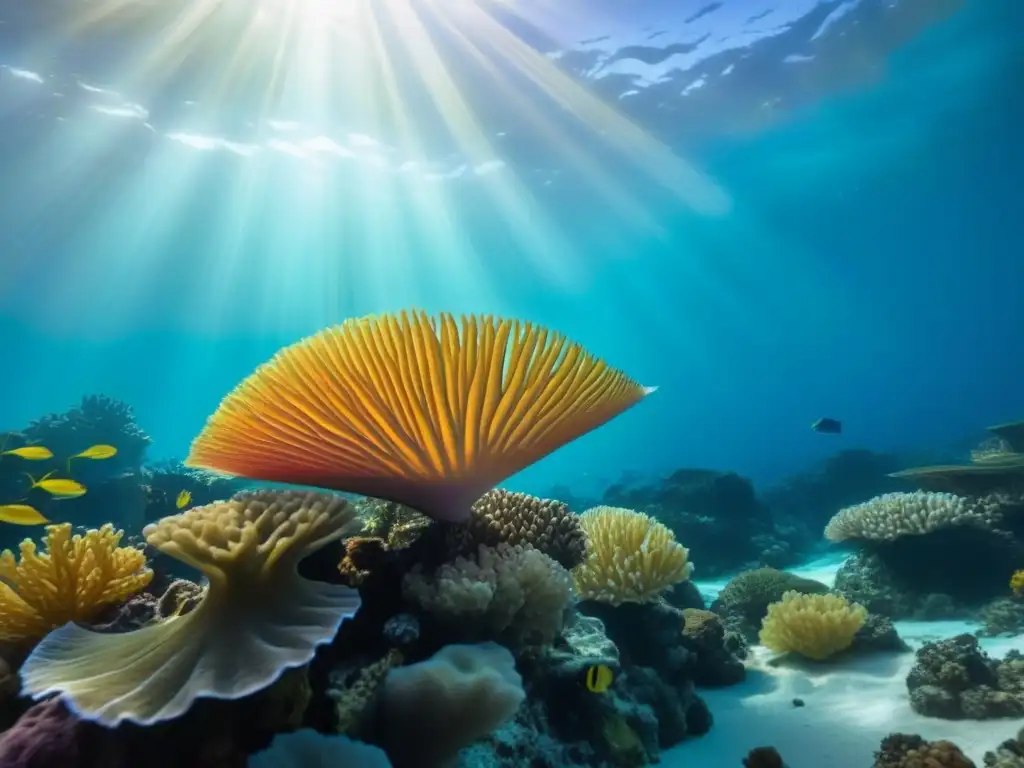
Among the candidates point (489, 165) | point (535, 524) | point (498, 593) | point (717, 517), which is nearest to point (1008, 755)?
point (535, 524)

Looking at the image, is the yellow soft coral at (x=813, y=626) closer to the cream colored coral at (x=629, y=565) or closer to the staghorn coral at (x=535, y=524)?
the cream colored coral at (x=629, y=565)

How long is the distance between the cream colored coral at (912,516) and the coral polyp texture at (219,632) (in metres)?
7.35

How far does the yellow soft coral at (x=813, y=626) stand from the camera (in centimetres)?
546

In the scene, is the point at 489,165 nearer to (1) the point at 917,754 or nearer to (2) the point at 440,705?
(1) the point at 917,754

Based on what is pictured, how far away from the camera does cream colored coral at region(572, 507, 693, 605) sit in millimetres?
4926

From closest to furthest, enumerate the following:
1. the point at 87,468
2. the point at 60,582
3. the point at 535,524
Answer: the point at 60,582, the point at 535,524, the point at 87,468

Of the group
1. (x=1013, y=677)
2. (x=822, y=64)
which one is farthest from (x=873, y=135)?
(x=1013, y=677)

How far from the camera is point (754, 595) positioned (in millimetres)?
7621

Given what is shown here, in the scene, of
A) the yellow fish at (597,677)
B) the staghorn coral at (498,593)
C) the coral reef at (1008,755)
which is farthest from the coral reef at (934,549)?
the staghorn coral at (498,593)

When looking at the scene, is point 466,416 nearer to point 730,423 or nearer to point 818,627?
point 818,627

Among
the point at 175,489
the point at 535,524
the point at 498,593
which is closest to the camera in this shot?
the point at 498,593

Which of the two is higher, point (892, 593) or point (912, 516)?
point (912, 516)

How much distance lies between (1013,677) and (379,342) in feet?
18.0

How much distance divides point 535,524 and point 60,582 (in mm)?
2698
